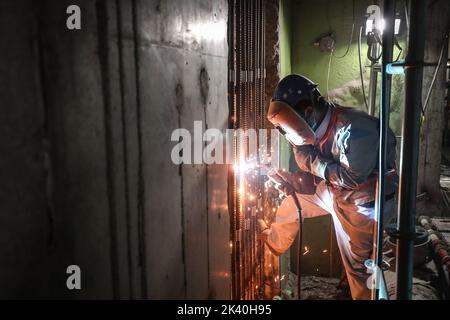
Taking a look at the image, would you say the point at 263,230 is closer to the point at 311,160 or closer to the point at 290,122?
the point at 311,160

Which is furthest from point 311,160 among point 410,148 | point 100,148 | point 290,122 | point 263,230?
point 100,148

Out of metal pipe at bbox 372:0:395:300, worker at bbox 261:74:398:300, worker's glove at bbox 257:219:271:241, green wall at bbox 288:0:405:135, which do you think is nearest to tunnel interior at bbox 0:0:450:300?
metal pipe at bbox 372:0:395:300

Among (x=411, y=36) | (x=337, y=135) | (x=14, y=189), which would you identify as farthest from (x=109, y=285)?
(x=337, y=135)

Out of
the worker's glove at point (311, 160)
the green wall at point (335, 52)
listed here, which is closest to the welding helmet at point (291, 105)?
the worker's glove at point (311, 160)

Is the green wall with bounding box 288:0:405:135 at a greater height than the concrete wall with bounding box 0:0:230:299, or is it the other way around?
the green wall with bounding box 288:0:405:135

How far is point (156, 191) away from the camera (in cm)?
211

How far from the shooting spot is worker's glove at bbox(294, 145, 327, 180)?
5215 millimetres

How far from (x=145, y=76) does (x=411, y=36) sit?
1.68 meters

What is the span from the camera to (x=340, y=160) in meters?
5.05

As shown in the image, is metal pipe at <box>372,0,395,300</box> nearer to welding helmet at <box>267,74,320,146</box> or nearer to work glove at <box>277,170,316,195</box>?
welding helmet at <box>267,74,320,146</box>

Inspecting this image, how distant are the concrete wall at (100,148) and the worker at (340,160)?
2.42 m

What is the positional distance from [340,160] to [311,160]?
493 millimetres

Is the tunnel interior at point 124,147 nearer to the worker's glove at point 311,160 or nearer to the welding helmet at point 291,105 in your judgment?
the welding helmet at point 291,105

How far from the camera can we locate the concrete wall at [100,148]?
125 cm
